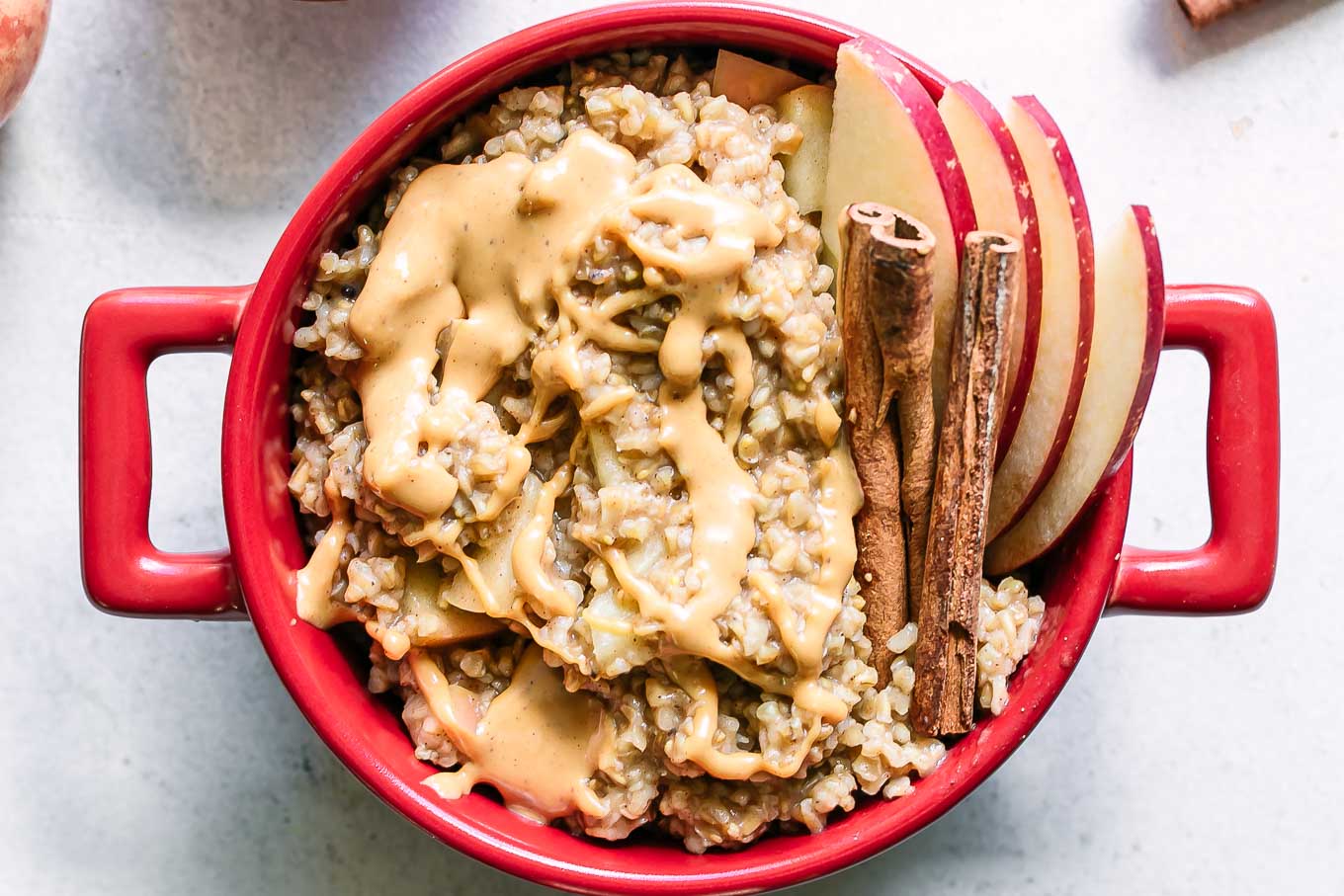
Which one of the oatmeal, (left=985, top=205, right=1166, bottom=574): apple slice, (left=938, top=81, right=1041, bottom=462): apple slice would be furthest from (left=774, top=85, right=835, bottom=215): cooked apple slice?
(left=985, top=205, right=1166, bottom=574): apple slice

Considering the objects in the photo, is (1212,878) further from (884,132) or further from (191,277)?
(191,277)

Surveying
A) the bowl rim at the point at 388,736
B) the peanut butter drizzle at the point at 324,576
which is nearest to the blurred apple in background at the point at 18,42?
the bowl rim at the point at 388,736

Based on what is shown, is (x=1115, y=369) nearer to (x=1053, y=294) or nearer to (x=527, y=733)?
(x=1053, y=294)

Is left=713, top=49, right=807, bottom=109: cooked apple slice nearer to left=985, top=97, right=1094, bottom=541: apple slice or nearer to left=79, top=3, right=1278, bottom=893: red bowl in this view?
left=79, top=3, right=1278, bottom=893: red bowl

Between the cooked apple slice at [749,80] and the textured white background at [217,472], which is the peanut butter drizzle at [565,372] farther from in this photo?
the textured white background at [217,472]

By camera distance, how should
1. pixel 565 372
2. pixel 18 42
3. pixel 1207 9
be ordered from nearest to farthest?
pixel 565 372 → pixel 18 42 → pixel 1207 9

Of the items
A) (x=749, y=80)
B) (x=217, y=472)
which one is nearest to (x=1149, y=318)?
(x=749, y=80)
